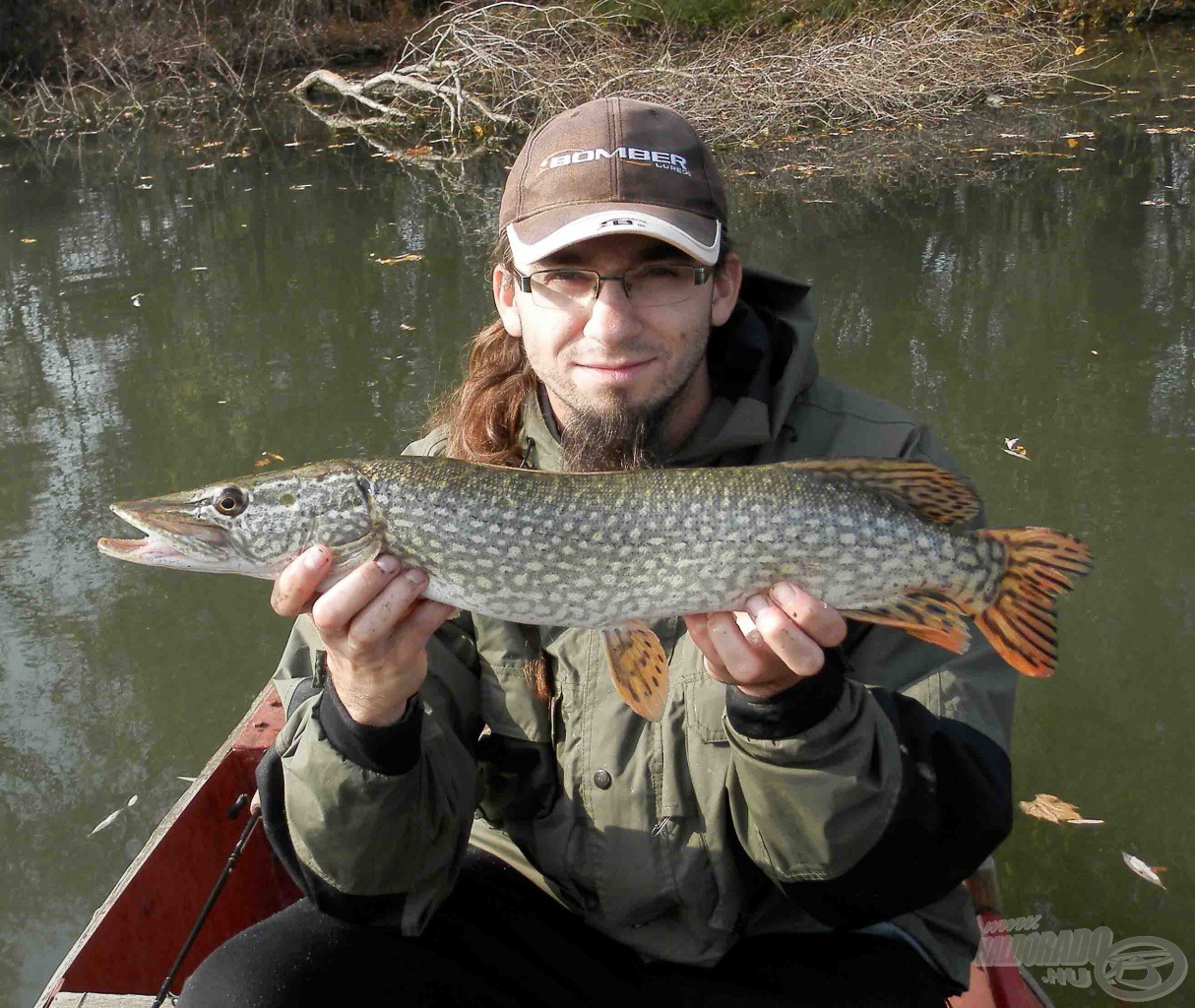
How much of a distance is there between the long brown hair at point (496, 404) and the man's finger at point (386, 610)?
42 centimetres

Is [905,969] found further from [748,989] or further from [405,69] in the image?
[405,69]

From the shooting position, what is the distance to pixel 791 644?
160 centimetres

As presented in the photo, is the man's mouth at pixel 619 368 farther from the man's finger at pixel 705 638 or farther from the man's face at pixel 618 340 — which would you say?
the man's finger at pixel 705 638

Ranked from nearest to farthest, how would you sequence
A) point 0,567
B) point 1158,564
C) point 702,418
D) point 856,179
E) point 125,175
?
point 702,418 → point 1158,564 → point 0,567 → point 856,179 → point 125,175

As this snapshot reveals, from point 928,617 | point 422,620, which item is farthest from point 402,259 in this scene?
point 928,617

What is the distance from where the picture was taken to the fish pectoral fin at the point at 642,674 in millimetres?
1743

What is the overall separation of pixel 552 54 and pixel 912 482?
31.3 ft

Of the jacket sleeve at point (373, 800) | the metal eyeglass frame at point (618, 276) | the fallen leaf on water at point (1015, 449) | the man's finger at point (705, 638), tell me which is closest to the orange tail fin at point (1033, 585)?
the man's finger at point (705, 638)

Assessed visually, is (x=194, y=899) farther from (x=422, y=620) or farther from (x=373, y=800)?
(x=422, y=620)

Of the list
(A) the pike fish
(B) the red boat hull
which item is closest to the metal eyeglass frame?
(A) the pike fish

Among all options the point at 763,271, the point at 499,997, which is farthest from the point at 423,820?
the point at 763,271

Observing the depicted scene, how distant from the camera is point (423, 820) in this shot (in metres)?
1.79

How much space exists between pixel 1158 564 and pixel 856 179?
571 centimetres

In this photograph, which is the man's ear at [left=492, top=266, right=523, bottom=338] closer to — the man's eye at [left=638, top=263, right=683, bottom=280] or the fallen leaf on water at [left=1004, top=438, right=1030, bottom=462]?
the man's eye at [left=638, top=263, right=683, bottom=280]
